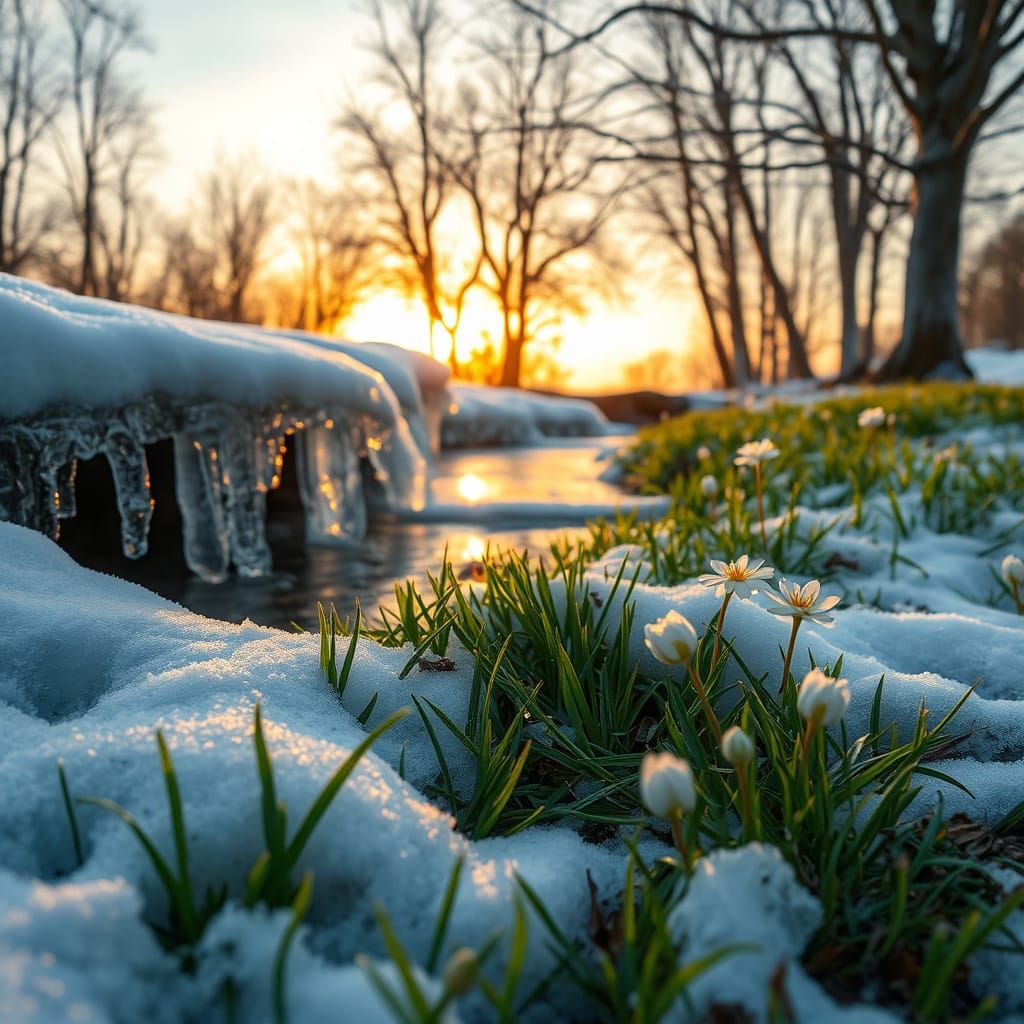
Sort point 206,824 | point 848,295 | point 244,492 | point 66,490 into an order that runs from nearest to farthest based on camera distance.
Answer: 1. point 206,824
2. point 66,490
3. point 244,492
4. point 848,295

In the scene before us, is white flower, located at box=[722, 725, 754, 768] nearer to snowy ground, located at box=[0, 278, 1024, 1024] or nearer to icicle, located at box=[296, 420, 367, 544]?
snowy ground, located at box=[0, 278, 1024, 1024]

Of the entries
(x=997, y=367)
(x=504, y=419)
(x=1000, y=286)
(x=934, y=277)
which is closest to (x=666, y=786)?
(x=504, y=419)

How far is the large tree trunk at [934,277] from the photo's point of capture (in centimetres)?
1028

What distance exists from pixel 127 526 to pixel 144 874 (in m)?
1.92

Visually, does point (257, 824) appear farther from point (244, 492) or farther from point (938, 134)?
point (938, 134)

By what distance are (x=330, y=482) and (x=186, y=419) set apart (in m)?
1.20

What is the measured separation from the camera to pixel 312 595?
2.96 m

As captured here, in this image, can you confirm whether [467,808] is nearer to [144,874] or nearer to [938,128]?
[144,874]

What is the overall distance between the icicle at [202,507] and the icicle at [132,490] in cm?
32

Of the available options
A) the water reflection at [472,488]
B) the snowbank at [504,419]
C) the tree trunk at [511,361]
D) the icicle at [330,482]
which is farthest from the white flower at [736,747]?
the tree trunk at [511,361]

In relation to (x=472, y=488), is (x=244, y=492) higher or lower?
higher

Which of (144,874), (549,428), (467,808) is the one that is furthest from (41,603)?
(549,428)

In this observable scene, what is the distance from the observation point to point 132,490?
2.58 m

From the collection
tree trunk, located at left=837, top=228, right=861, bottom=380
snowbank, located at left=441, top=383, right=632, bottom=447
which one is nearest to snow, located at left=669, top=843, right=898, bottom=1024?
snowbank, located at left=441, top=383, right=632, bottom=447
